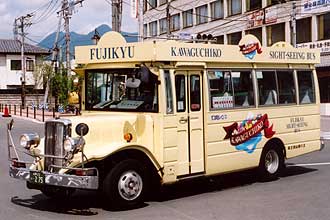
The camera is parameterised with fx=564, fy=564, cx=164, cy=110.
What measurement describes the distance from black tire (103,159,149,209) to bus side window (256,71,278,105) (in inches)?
131

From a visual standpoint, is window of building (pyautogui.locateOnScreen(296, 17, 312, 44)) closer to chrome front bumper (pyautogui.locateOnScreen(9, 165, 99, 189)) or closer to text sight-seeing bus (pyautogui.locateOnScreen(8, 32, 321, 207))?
text sight-seeing bus (pyautogui.locateOnScreen(8, 32, 321, 207))

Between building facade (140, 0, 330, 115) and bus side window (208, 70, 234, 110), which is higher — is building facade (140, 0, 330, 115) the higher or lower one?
the higher one

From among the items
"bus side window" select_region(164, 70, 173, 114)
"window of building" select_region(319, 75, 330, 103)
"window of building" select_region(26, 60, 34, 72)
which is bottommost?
"bus side window" select_region(164, 70, 173, 114)

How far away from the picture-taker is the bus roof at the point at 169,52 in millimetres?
9016

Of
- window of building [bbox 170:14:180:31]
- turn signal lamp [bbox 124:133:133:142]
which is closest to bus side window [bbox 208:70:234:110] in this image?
turn signal lamp [bbox 124:133:133:142]

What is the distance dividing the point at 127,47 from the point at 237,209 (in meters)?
3.15

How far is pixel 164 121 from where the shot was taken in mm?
9008

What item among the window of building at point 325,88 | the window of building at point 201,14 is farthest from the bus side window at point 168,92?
the window of building at point 201,14

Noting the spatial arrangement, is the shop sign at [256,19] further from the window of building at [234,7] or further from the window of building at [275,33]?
the window of building at [234,7]

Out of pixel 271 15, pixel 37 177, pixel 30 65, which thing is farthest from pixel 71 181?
pixel 30 65

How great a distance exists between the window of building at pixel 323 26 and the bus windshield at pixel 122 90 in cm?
3130

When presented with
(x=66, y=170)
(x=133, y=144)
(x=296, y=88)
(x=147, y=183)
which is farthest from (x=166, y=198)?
(x=296, y=88)

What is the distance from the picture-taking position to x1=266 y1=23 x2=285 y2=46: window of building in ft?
145

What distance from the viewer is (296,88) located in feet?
39.0
